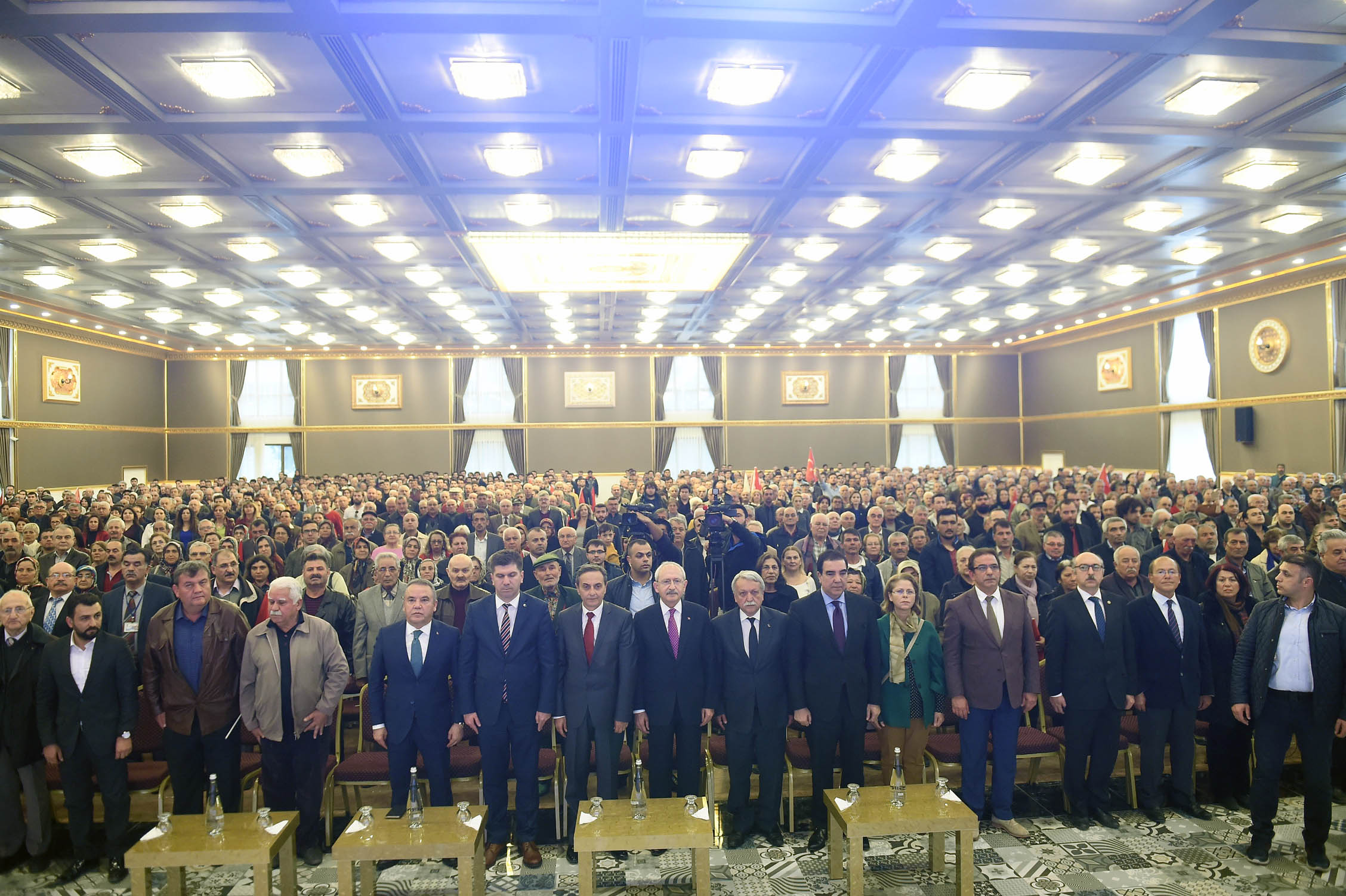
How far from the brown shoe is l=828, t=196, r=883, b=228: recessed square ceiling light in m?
7.65

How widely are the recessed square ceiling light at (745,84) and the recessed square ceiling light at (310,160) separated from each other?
3.86m

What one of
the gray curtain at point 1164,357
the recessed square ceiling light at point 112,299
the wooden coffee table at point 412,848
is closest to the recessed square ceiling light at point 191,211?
the recessed square ceiling light at point 112,299

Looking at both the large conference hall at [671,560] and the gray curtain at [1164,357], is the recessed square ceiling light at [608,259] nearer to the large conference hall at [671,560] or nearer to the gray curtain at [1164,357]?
the large conference hall at [671,560]

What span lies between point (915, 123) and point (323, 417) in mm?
20590

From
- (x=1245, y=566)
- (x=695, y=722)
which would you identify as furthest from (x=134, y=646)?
(x=1245, y=566)

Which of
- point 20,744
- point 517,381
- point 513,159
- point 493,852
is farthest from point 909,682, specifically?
point 517,381

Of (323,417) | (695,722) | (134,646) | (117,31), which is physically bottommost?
(695,722)

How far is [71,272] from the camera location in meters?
12.0

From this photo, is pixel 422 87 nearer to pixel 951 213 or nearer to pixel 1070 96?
pixel 1070 96

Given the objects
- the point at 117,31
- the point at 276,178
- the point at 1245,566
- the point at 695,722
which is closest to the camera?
the point at 695,722

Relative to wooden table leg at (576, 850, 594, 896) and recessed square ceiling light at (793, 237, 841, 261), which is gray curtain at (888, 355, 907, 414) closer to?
recessed square ceiling light at (793, 237, 841, 261)

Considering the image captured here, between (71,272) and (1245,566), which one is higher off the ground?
(71,272)

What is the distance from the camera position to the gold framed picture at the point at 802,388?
23719 mm

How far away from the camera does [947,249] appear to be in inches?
448
